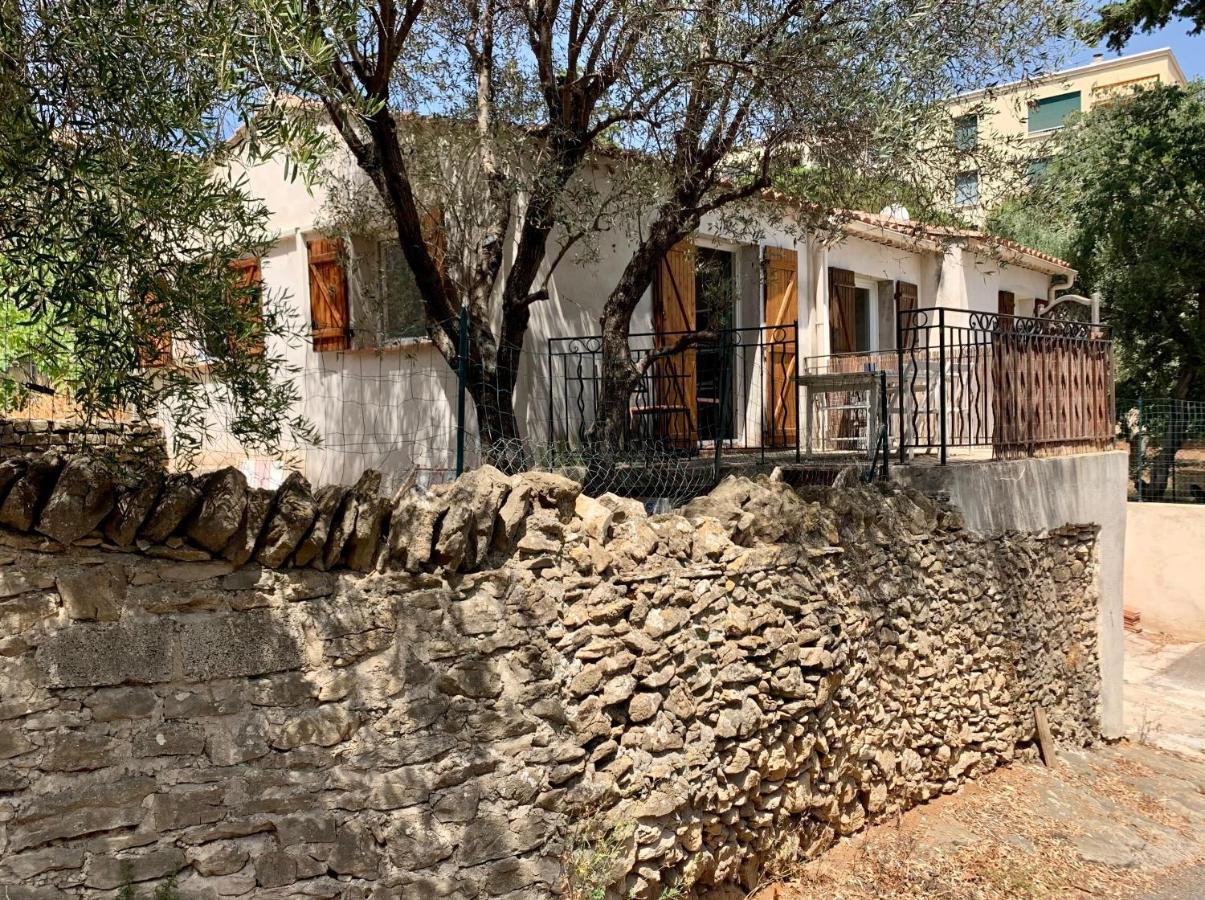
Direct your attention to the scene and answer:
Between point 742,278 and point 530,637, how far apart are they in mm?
7872

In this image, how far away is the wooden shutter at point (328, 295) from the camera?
914 cm

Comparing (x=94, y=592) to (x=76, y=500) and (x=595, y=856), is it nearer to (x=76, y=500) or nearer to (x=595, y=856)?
(x=76, y=500)

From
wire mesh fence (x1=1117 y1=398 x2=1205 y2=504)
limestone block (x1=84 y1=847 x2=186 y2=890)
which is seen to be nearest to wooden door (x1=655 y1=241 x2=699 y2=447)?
limestone block (x1=84 y1=847 x2=186 y2=890)

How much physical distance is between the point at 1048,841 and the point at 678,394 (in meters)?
4.93

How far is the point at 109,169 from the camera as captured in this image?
313cm

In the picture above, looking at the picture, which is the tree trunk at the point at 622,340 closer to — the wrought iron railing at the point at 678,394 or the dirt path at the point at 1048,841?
the wrought iron railing at the point at 678,394

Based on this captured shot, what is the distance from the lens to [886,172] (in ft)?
23.4

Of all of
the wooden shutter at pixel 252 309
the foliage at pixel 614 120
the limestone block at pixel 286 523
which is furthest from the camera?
the foliage at pixel 614 120

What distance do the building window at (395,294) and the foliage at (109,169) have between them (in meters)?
5.34

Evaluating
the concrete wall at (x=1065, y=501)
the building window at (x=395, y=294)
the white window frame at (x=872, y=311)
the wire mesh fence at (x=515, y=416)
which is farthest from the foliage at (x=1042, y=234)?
the building window at (x=395, y=294)

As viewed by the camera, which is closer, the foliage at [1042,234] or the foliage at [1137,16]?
the foliage at [1137,16]

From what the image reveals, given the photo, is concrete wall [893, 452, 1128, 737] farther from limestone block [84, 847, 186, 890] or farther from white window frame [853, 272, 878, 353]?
limestone block [84, 847, 186, 890]

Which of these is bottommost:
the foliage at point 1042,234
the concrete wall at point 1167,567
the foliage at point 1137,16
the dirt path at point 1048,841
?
the dirt path at point 1048,841

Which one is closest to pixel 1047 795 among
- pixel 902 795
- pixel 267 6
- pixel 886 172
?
pixel 902 795
